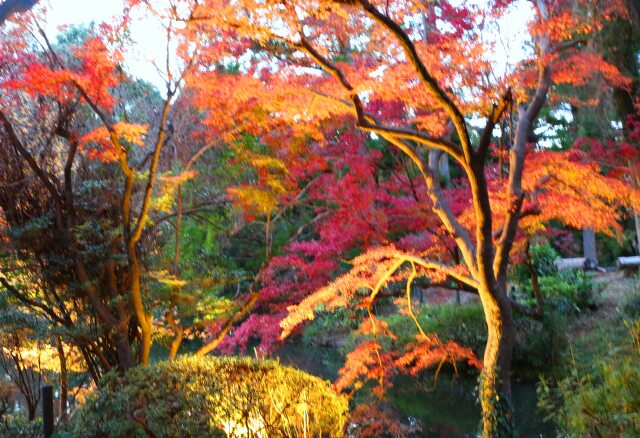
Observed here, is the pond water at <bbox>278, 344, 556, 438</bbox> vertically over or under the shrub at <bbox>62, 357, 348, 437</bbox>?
under

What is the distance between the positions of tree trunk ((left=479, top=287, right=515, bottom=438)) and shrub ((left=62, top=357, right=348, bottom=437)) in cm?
140

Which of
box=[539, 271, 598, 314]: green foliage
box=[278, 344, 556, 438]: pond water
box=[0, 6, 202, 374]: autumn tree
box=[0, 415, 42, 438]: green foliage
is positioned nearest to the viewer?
box=[0, 6, 202, 374]: autumn tree

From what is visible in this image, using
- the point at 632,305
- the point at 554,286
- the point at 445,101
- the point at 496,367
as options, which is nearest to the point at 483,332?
the point at 632,305

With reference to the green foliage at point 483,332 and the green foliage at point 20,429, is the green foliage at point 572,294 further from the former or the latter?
the green foliage at point 20,429

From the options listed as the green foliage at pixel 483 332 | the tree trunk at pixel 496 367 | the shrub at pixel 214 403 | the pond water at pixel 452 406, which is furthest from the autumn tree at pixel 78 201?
the green foliage at pixel 483 332

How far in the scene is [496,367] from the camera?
18.3 ft

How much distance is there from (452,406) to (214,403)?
19.1ft

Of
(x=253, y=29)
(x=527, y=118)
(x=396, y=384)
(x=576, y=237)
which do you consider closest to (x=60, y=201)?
(x=253, y=29)

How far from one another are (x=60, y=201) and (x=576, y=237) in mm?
17049

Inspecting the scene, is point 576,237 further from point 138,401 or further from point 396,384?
point 138,401

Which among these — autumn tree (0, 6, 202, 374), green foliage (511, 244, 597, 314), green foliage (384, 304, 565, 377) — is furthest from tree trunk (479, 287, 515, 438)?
green foliage (511, 244, 597, 314)

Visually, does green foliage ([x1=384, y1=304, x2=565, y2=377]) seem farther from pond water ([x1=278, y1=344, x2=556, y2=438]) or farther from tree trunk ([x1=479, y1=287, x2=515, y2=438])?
tree trunk ([x1=479, y1=287, x2=515, y2=438])

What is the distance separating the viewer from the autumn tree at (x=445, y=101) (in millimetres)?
5020

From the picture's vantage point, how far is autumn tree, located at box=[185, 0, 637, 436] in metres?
5.02
